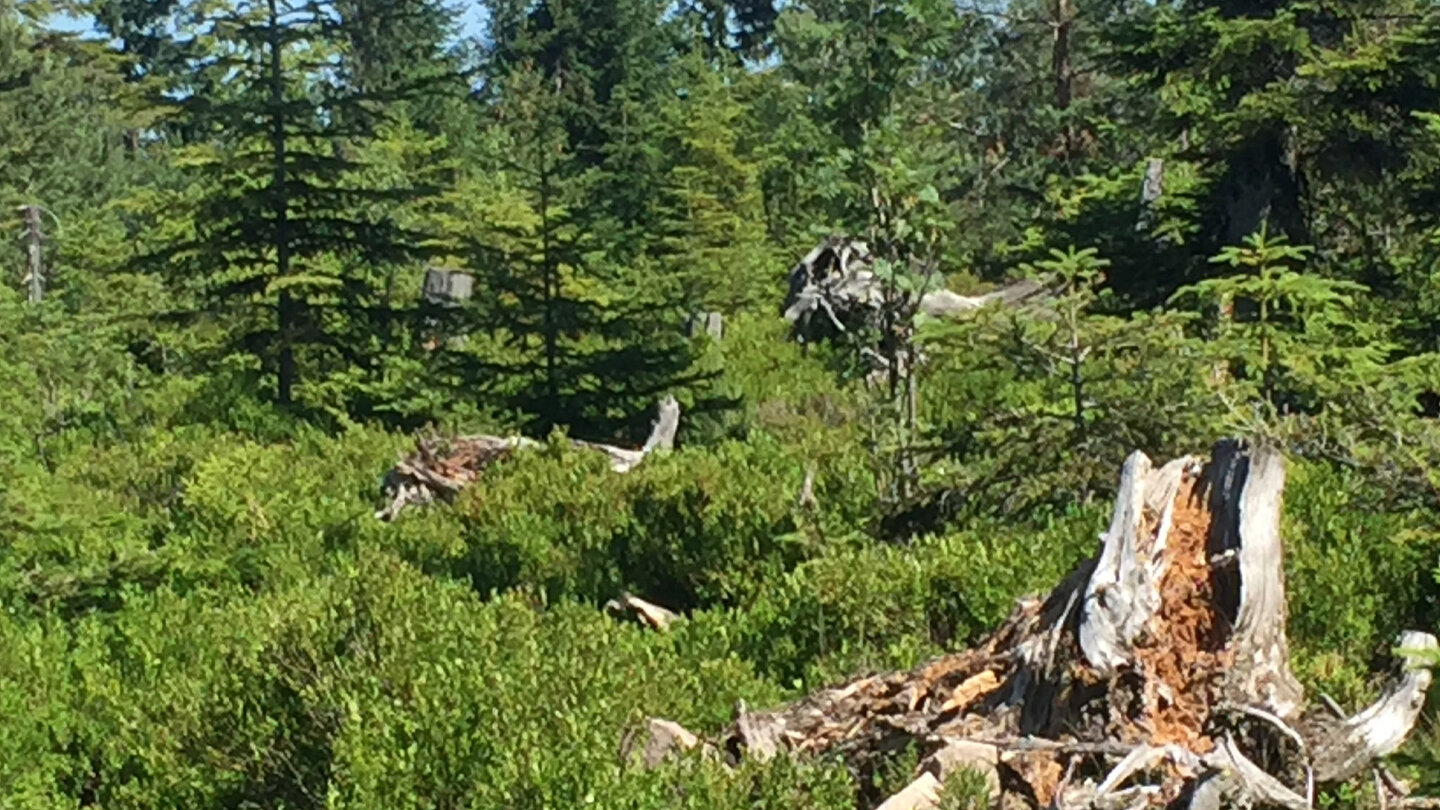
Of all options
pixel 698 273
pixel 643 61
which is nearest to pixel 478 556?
pixel 698 273

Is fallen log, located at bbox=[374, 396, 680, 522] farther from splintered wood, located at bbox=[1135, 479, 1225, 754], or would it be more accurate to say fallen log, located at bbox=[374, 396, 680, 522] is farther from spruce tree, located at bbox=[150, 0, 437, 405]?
splintered wood, located at bbox=[1135, 479, 1225, 754]

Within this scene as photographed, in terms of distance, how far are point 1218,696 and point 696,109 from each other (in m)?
30.3

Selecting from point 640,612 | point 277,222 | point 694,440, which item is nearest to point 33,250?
point 277,222

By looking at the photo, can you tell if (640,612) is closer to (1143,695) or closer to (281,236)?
(1143,695)

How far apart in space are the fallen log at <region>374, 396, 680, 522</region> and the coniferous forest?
0.06 meters

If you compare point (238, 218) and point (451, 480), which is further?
point (238, 218)

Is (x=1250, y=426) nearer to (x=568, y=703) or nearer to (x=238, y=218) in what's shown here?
(x=568, y=703)

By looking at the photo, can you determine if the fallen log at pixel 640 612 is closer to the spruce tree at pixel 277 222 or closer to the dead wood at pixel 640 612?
the dead wood at pixel 640 612

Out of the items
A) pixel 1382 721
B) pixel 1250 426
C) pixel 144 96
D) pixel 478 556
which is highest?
pixel 144 96

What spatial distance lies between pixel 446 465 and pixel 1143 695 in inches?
326

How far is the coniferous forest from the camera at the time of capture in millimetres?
5770

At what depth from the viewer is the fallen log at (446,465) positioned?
1195 centimetres

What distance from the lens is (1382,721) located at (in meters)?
4.85

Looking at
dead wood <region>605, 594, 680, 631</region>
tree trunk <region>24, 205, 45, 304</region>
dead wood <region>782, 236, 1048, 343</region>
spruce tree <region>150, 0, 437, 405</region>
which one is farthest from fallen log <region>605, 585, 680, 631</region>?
tree trunk <region>24, 205, 45, 304</region>
